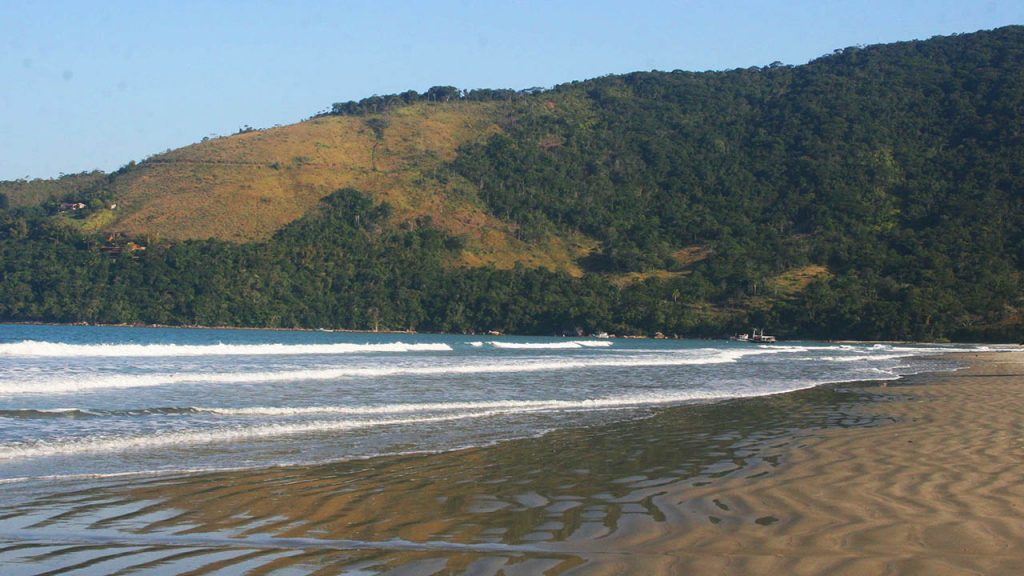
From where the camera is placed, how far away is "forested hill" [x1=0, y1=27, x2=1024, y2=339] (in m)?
94.1

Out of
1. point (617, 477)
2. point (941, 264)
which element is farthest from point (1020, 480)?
point (941, 264)

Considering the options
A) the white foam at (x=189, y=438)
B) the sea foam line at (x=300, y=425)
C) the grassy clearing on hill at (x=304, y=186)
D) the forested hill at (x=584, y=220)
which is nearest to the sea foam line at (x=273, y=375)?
the sea foam line at (x=300, y=425)

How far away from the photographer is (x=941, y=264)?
306 ft

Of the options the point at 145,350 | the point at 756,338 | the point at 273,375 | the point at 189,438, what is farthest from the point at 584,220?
the point at 189,438

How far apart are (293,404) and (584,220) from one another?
10556 centimetres

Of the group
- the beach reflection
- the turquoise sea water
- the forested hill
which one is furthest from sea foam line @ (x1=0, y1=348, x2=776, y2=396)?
the forested hill

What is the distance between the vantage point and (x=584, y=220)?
12162 cm

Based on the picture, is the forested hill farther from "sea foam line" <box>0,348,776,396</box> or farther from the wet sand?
the wet sand

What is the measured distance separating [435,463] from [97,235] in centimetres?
9952

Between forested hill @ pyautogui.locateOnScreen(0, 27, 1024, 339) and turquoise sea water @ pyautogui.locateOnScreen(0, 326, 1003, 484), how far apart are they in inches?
2513

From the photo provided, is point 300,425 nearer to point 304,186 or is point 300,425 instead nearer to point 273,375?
point 273,375

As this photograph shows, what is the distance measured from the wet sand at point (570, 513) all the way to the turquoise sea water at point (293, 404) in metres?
1.47

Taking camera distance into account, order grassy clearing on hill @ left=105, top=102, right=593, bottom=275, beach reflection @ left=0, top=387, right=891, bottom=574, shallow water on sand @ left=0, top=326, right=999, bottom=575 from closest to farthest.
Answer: beach reflection @ left=0, top=387, right=891, bottom=574 < shallow water on sand @ left=0, top=326, right=999, bottom=575 < grassy clearing on hill @ left=105, top=102, right=593, bottom=275

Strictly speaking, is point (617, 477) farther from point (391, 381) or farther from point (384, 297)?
point (384, 297)
